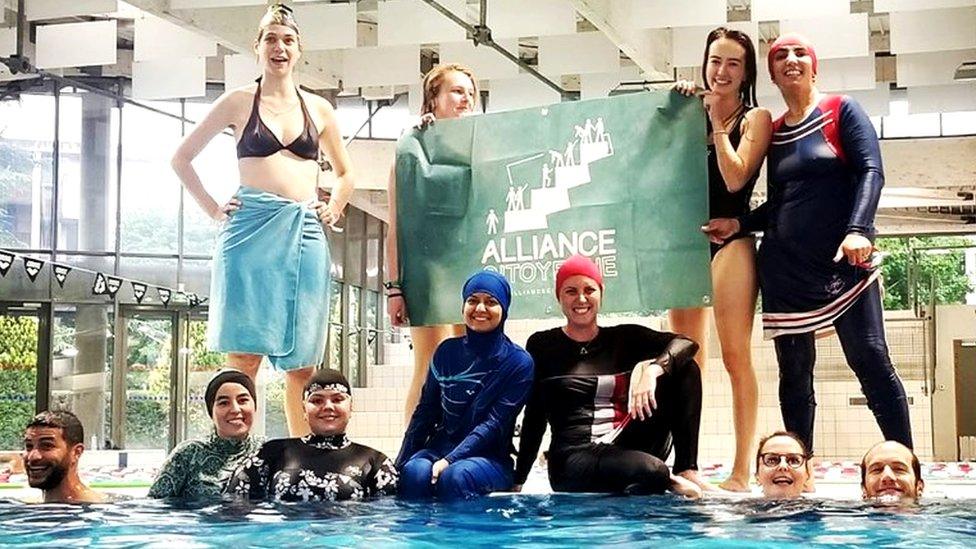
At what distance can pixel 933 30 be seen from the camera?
31.7ft

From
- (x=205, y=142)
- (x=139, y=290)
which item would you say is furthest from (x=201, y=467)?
(x=139, y=290)

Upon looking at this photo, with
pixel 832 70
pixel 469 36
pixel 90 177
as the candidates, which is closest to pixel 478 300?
pixel 469 36

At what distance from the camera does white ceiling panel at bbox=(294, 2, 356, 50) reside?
9.98 meters

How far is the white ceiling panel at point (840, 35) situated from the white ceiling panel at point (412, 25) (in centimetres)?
282

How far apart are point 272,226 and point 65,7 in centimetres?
560

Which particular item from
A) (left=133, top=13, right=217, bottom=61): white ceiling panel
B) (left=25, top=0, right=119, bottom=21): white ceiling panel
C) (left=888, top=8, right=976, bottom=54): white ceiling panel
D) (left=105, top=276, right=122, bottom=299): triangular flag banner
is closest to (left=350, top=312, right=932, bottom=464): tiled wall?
(left=105, top=276, right=122, bottom=299): triangular flag banner

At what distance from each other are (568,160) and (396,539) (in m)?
2.52

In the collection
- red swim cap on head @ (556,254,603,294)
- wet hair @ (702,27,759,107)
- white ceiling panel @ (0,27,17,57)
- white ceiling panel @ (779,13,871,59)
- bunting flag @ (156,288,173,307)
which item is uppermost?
white ceiling panel @ (0,27,17,57)

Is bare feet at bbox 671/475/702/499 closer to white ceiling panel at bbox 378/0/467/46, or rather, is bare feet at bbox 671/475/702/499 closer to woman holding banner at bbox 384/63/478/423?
woman holding banner at bbox 384/63/478/423

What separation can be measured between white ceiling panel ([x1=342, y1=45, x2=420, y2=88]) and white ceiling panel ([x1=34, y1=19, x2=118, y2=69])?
85.5 inches

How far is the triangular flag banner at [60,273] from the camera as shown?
1345cm

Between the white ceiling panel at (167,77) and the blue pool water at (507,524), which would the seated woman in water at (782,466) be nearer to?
the blue pool water at (507,524)

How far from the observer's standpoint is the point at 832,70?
37.9 ft

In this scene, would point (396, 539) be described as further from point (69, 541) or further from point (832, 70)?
point (832, 70)
